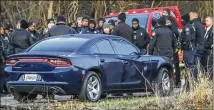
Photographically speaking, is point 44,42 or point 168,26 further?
point 168,26

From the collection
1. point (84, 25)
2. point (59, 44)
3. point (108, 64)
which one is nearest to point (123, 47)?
point (108, 64)

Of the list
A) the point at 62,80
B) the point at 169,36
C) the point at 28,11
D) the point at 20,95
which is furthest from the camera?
the point at 28,11

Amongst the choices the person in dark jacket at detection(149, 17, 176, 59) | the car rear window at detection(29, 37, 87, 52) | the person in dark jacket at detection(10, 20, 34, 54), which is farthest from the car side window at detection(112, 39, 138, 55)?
the person in dark jacket at detection(10, 20, 34, 54)

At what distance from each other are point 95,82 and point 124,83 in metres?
1.06

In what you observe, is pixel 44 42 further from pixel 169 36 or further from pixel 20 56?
pixel 169 36

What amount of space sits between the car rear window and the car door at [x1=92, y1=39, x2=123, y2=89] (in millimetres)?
368

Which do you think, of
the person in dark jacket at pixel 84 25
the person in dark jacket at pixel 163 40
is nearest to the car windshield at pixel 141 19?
the person in dark jacket at pixel 84 25

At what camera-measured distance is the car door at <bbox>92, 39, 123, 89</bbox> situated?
12.5m

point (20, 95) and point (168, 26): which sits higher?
point (168, 26)

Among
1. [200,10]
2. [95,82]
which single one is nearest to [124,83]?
[95,82]

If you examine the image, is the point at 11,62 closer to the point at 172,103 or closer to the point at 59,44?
the point at 59,44

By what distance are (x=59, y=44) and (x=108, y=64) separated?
1.07 m

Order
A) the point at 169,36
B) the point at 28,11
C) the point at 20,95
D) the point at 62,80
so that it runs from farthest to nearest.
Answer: the point at 28,11 → the point at 169,36 → the point at 20,95 → the point at 62,80

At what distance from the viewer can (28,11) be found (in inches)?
1237
